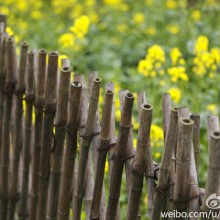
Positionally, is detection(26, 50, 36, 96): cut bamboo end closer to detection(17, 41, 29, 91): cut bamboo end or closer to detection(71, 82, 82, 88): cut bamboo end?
detection(17, 41, 29, 91): cut bamboo end

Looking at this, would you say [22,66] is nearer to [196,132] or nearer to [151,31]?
[196,132]

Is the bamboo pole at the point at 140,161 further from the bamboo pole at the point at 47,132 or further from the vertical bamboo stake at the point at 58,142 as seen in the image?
the bamboo pole at the point at 47,132

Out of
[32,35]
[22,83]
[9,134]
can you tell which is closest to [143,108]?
[22,83]

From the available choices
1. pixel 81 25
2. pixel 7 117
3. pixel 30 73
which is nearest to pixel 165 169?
pixel 30 73

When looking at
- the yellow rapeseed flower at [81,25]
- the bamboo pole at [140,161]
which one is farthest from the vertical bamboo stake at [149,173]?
the yellow rapeseed flower at [81,25]

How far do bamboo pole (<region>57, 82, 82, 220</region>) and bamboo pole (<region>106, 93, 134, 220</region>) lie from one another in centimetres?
26

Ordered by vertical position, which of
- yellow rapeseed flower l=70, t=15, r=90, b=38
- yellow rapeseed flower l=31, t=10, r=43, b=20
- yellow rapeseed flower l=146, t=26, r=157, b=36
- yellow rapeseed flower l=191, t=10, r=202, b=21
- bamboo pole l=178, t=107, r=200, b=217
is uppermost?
yellow rapeseed flower l=191, t=10, r=202, b=21

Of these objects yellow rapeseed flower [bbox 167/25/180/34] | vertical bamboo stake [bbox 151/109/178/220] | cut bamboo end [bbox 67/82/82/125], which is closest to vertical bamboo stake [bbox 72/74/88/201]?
cut bamboo end [bbox 67/82/82/125]

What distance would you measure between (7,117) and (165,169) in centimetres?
119

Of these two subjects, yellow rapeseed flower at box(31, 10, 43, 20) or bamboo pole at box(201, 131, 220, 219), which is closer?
bamboo pole at box(201, 131, 220, 219)

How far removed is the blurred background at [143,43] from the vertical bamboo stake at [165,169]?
0.95m

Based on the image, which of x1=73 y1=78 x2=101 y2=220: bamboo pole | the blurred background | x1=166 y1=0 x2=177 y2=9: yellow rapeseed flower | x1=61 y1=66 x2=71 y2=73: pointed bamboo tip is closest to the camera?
x1=73 y1=78 x2=101 y2=220: bamboo pole

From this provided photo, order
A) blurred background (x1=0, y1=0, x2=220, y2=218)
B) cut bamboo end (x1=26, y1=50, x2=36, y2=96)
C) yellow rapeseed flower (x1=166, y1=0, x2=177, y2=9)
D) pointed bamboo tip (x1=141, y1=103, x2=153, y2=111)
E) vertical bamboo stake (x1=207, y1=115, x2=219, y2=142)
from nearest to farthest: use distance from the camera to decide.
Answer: vertical bamboo stake (x1=207, y1=115, x2=219, y2=142)
pointed bamboo tip (x1=141, y1=103, x2=153, y2=111)
cut bamboo end (x1=26, y1=50, x2=36, y2=96)
blurred background (x1=0, y1=0, x2=220, y2=218)
yellow rapeseed flower (x1=166, y1=0, x2=177, y2=9)

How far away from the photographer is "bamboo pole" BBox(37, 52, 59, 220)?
2.08 meters
